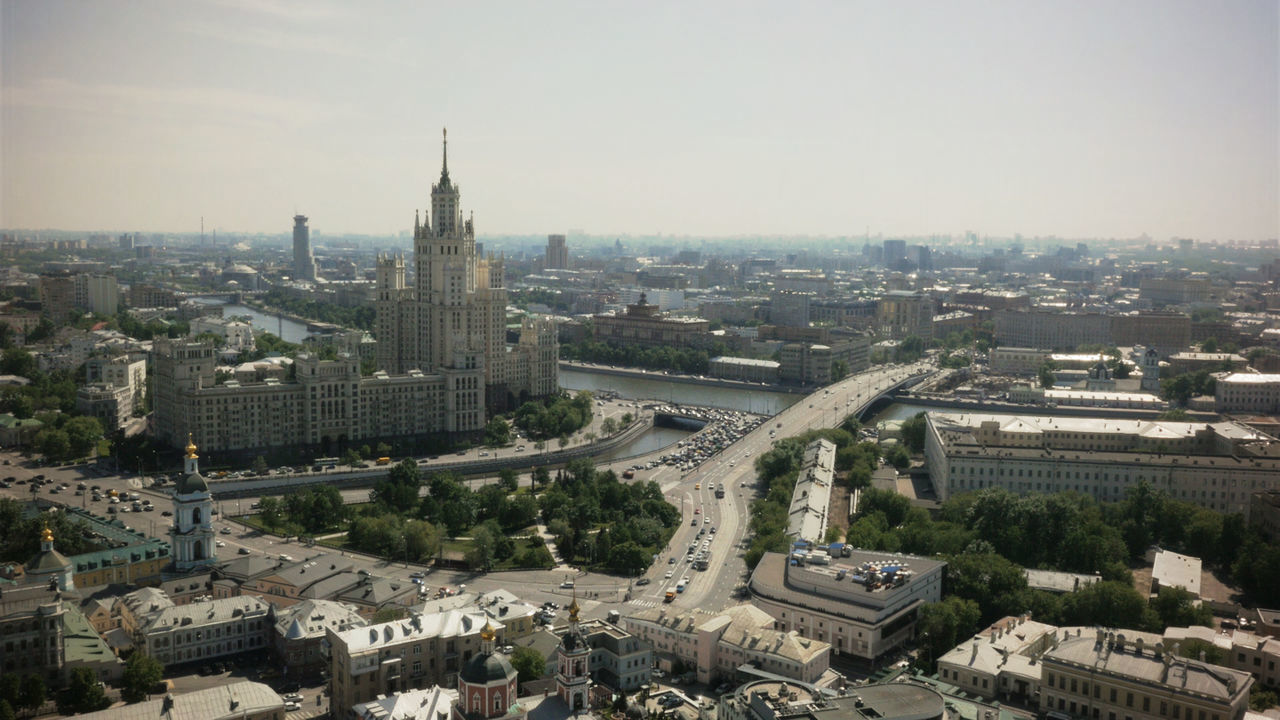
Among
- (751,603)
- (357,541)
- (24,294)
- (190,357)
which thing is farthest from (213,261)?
→ (751,603)

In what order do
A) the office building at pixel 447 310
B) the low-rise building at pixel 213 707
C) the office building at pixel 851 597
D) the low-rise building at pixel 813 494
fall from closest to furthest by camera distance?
the low-rise building at pixel 213 707 → the office building at pixel 851 597 → the low-rise building at pixel 813 494 → the office building at pixel 447 310

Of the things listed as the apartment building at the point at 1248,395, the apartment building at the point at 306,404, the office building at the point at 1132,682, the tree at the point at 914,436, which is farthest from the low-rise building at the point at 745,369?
the office building at the point at 1132,682

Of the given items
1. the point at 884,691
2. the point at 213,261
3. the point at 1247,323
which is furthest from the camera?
the point at 213,261

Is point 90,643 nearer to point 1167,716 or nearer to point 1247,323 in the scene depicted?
point 1167,716

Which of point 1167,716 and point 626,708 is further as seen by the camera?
point 626,708

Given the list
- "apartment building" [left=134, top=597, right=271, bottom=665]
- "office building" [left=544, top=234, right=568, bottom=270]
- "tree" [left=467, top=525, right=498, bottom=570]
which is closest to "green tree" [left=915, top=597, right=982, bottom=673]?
"tree" [left=467, top=525, right=498, bottom=570]

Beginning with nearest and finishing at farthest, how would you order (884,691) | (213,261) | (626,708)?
(884,691) → (626,708) → (213,261)

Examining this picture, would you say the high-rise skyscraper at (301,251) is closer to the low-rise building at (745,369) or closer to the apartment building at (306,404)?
the low-rise building at (745,369)
